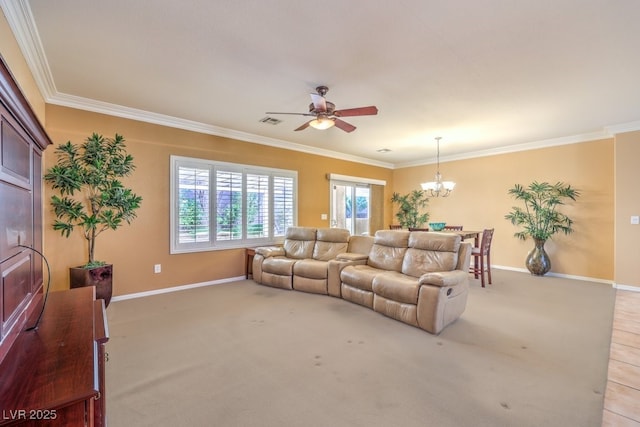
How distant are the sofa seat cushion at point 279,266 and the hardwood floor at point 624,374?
142 inches

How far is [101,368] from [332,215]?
226 inches

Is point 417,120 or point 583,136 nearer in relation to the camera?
point 417,120

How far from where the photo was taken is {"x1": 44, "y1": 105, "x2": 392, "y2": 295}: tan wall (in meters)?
3.62

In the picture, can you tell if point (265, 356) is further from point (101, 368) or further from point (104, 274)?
point (104, 274)

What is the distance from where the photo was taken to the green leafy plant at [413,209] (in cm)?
767

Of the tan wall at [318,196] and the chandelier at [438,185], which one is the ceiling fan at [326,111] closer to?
the tan wall at [318,196]

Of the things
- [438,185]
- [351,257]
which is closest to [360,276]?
[351,257]

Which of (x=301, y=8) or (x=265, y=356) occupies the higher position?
(x=301, y=8)

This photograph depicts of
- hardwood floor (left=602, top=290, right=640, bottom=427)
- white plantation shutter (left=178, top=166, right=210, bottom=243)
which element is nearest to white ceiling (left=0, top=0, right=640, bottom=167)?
white plantation shutter (left=178, top=166, right=210, bottom=243)

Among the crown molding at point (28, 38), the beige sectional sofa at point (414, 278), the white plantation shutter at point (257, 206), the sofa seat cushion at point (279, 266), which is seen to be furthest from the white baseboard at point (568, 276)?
the crown molding at point (28, 38)

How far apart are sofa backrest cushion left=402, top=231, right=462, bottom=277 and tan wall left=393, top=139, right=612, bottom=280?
136 inches

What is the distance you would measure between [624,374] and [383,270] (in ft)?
7.72

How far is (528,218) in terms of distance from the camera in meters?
5.73

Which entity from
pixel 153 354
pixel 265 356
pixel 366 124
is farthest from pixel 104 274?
pixel 366 124
